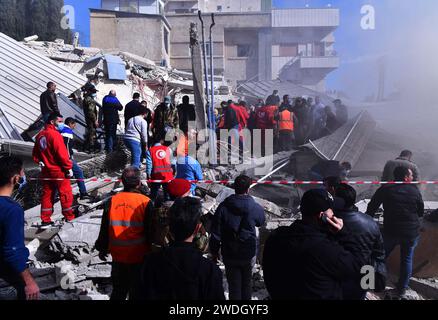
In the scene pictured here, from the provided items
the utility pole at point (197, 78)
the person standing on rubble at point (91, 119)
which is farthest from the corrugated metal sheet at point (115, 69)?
the utility pole at point (197, 78)

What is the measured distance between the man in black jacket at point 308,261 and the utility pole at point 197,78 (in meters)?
6.30

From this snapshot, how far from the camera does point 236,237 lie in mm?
4188

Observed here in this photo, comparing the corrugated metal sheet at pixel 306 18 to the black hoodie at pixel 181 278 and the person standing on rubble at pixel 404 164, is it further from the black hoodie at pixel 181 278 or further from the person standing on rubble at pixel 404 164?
the black hoodie at pixel 181 278

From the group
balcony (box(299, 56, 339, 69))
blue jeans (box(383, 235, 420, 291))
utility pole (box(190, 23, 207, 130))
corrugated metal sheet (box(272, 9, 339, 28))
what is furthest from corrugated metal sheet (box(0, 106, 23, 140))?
balcony (box(299, 56, 339, 69))

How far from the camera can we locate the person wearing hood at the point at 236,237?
419cm

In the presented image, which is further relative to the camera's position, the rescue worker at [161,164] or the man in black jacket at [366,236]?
the rescue worker at [161,164]

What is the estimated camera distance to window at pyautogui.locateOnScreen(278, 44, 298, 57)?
127ft

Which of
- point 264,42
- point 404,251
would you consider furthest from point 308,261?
point 264,42

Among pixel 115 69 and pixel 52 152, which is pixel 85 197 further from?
pixel 115 69

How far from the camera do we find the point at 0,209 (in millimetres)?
3168
